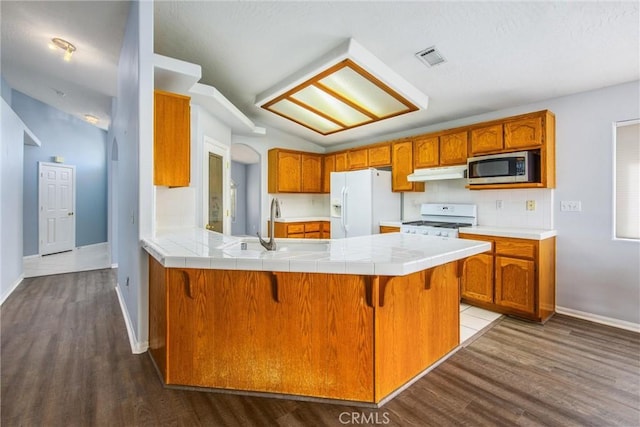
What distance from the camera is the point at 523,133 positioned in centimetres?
318

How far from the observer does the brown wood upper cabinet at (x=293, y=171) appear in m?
5.33

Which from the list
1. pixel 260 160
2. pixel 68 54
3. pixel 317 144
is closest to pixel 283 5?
pixel 68 54

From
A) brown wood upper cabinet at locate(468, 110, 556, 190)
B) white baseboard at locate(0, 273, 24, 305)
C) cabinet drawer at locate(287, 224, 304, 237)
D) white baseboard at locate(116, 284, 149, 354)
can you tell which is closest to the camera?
white baseboard at locate(116, 284, 149, 354)

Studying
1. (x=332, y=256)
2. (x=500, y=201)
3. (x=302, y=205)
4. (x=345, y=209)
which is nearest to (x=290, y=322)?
(x=332, y=256)

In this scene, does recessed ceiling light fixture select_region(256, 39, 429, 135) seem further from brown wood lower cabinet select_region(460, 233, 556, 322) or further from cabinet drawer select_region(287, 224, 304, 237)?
brown wood lower cabinet select_region(460, 233, 556, 322)

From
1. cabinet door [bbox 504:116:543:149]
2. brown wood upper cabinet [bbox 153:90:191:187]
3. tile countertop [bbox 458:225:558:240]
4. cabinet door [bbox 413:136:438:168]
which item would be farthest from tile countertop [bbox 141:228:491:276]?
cabinet door [bbox 413:136:438:168]

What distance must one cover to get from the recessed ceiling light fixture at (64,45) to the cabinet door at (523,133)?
4846mm

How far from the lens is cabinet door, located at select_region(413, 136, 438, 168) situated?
Answer: 156 inches

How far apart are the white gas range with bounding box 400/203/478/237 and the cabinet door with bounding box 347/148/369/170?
1.22 meters

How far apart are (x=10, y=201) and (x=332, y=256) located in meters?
4.87

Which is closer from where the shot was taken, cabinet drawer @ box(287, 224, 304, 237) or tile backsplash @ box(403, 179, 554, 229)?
tile backsplash @ box(403, 179, 554, 229)

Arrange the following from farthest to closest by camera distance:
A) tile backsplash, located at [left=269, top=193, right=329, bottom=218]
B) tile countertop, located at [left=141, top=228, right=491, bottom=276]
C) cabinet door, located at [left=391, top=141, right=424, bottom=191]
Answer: tile backsplash, located at [left=269, top=193, right=329, bottom=218] < cabinet door, located at [left=391, top=141, right=424, bottom=191] < tile countertop, located at [left=141, top=228, right=491, bottom=276]

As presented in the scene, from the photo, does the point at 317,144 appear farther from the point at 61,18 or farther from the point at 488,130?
the point at 61,18

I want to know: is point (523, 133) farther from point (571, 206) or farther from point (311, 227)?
point (311, 227)
